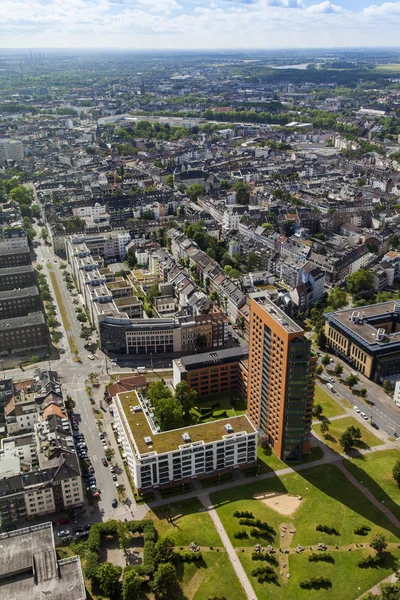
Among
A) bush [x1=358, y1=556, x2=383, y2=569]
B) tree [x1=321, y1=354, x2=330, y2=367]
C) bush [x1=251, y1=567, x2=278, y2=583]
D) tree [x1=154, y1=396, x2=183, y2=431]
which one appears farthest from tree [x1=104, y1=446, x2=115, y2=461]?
tree [x1=321, y1=354, x2=330, y2=367]

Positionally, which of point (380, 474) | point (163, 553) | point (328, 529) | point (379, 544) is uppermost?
point (163, 553)

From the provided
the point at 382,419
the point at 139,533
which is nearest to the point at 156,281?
the point at 382,419

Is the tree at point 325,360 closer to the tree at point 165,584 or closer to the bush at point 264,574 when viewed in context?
the bush at point 264,574

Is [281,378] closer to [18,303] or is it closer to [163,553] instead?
[163,553]

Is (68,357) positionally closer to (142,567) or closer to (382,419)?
(142,567)

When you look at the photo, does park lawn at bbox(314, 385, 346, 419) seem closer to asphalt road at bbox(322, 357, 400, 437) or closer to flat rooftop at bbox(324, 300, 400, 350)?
asphalt road at bbox(322, 357, 400, 437)

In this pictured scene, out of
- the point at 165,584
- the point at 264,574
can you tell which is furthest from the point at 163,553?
the point at 264,574
